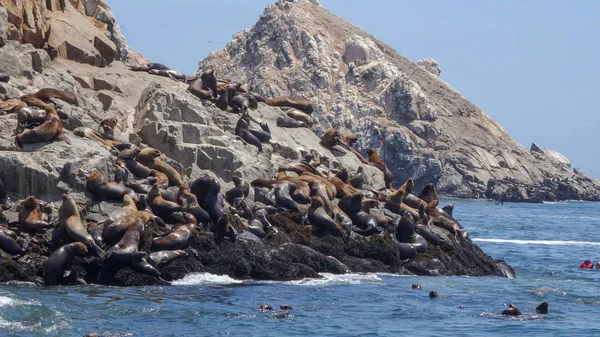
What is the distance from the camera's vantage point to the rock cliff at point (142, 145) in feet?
67.7

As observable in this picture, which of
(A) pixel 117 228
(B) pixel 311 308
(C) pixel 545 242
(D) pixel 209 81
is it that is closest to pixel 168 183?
(A) pixel 117 228

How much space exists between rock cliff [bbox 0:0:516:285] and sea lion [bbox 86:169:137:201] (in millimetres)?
134

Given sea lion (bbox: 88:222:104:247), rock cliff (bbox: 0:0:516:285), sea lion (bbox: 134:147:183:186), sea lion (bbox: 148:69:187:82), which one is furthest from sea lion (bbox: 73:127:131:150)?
sea lion (bbox: 148:69:187:82)

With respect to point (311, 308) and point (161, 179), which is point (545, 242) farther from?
point (311, 308)

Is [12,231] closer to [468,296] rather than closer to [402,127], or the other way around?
[468,296]

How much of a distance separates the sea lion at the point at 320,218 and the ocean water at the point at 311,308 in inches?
52.9

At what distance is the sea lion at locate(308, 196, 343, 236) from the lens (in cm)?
2362

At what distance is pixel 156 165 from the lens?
23344 millimetres

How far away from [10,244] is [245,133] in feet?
30.1

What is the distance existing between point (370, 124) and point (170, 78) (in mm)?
60104

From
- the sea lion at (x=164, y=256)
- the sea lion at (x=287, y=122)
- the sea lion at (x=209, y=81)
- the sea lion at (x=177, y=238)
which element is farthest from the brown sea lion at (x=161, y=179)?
the sea lion at (x=287, y=122)

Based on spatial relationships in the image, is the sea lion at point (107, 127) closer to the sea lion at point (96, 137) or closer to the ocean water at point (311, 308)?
the sea lion at point (96, 137)

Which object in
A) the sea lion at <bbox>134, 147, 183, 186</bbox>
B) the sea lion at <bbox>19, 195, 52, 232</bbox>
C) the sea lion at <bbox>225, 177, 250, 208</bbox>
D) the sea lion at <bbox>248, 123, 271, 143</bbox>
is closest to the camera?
the sea lion at <bbox>19, 195, 52, 232</bbox>

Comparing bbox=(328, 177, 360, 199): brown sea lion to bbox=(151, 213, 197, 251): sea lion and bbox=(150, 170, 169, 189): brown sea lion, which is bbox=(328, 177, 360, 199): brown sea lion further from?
bbox=(151, 213, 197, 251): sea lion
